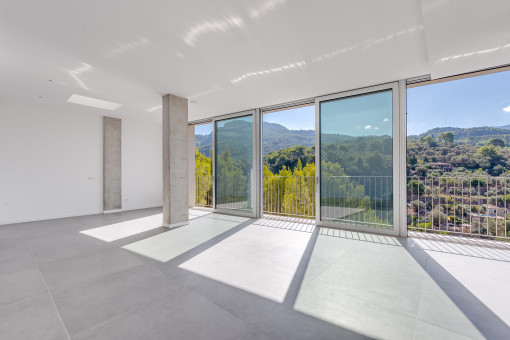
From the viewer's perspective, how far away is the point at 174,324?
1606mm

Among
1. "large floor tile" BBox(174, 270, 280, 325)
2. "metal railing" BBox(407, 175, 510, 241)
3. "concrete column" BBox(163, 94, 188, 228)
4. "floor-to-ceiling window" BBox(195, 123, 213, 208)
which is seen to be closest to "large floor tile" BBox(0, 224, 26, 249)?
"concrete column" BBox(163, 94, 188, 228)

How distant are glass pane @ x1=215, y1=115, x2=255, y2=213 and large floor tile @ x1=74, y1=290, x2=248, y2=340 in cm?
397

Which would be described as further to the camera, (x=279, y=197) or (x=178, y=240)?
(x=279, y=197)

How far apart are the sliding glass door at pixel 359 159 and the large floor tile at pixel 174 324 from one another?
3404mm

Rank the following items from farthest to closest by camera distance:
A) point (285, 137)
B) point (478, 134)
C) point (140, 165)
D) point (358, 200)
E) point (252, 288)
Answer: point (285, 137), point (140, 165), point (478, 134), point (358, 200), point (252, 288)

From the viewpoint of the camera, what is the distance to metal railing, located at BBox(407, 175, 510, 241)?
11.8ft

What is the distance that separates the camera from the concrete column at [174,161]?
15.0 feet

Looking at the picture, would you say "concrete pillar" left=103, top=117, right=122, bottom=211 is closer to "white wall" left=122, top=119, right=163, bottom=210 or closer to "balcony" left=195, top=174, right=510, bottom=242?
"white wall" left=122, top=119, right=163, bottom=210

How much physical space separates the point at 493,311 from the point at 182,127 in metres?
5.01

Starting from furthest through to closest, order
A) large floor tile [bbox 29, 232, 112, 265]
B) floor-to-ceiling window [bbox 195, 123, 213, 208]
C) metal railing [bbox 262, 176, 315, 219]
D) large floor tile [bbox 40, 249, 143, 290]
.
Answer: floor-to-ceiling window [bbox 195, 123, 213, 208]
metal railing [bbox 262, 176, 315, 219]
large floor tile [bbox 29, 232, 112, 265]
large floor tile [bbox 40, 249, 143, 290]

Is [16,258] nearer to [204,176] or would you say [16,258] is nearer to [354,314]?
[354,314]

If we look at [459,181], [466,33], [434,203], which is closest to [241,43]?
[466,33]

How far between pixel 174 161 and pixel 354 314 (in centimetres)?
399

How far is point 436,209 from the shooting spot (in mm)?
4227
